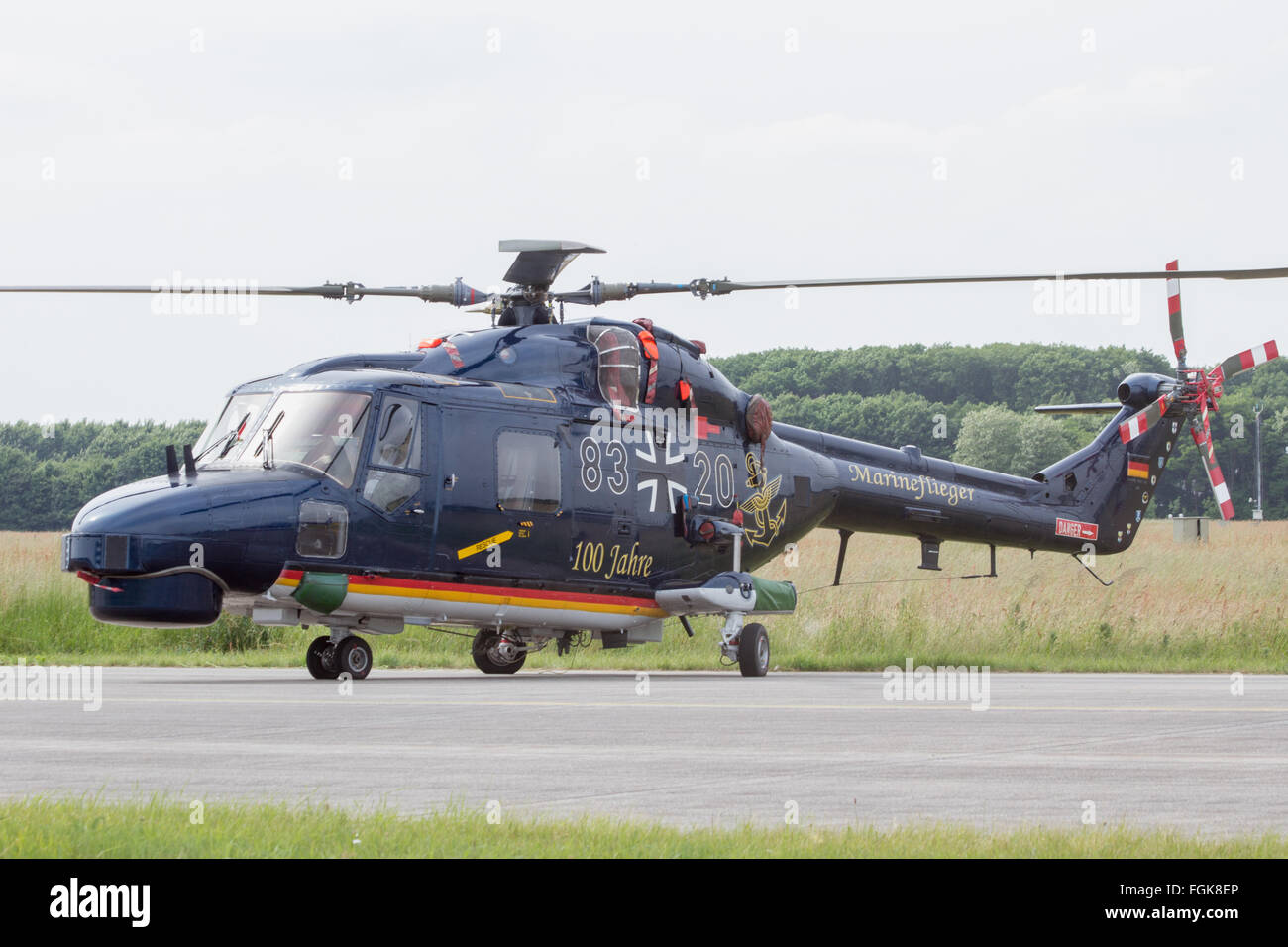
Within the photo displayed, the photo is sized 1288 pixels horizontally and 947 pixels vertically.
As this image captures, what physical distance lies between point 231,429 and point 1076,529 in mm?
15696

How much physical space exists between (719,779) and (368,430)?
30.6ft

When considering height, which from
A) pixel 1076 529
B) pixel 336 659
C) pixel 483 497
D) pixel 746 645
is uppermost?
pixel 483 497

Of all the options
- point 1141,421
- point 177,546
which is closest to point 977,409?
point 1141,421

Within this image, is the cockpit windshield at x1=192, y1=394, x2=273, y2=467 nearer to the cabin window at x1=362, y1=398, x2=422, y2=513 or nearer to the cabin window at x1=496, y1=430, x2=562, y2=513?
the cabin window at x1=362, y1=398, x2=422, y2=513

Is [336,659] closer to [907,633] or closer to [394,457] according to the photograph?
[394,457]

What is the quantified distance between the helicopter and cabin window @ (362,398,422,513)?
0.02m

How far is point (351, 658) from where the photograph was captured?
19.8m

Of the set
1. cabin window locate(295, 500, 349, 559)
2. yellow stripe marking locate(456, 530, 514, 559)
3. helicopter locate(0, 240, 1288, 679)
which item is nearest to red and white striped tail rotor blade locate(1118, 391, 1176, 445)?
helicopter locate(0, 240, 1288, 679)

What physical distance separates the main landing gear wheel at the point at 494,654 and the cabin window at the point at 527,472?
2.64 meters

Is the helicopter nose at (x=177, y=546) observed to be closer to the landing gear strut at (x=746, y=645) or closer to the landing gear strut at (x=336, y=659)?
the landing gear strut at (x=336, y=659)

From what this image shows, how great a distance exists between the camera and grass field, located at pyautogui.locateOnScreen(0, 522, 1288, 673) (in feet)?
83.6

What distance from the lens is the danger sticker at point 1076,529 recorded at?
28.7m

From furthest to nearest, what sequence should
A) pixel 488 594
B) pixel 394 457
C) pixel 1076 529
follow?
pixel 1076 529 → pixel 488 594 → pixel 394 457

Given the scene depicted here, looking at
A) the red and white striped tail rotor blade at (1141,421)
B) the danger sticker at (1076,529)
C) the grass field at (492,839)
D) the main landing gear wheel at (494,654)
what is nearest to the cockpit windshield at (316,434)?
the main landing gear wheel at (494,654)
